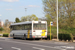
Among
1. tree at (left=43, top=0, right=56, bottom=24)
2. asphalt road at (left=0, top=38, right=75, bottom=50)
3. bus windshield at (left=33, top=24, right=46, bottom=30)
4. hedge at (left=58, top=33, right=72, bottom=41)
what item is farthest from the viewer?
tree at (left=43, top=0, right=56, bottom=24)

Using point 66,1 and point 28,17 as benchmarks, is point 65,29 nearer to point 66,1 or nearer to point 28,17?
point 66,1

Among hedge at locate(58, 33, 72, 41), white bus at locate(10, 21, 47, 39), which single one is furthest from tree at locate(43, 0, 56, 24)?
hedge at locate(58, 33, 72, 41)

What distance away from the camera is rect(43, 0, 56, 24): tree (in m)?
31.0

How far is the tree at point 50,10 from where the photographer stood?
102 ft

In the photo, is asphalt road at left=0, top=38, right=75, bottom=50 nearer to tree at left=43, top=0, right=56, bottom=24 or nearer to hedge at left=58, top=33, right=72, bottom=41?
hedge at left=58, top=33, right=72, bottom=41

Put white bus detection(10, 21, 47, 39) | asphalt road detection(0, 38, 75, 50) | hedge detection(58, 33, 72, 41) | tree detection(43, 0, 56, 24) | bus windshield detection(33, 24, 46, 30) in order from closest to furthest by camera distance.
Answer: asphalt road detection(0, 38, 75, 50)
hedge detection(58, 33, 72, 41)
white bus detection(10, 21, 47, 39)
bus windshield detection(33, 24, 46, 30)
tree detection(43, 0, 56, 24)

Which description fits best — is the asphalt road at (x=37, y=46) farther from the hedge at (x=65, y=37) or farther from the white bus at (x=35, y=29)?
the white bus at (x=35, y=29)

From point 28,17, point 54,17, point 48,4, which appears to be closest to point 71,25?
point 54,17

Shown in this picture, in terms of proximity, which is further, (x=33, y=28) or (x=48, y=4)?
(x=48, y=4)

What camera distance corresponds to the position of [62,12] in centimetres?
3084

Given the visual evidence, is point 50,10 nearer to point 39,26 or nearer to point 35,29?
point 39,26

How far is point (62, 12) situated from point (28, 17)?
144 feet

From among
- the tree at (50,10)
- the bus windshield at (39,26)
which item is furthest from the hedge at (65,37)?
the tree at (50,10)

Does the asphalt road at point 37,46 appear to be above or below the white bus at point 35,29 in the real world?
below
